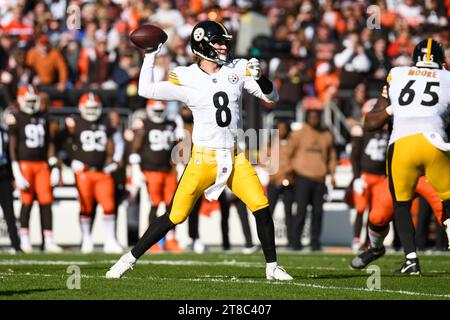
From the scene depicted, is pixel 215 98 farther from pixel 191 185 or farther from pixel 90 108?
pixel 90 108

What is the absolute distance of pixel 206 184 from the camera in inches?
333

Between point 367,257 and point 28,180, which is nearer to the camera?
point 367,257

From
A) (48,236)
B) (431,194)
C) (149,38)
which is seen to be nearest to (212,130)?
(149,38)

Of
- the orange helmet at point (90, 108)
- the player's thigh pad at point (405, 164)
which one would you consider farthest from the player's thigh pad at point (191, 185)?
the orange helmet at point (90, 108)

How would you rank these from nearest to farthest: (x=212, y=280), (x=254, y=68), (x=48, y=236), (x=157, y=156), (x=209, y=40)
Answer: (x=254, y=68), (x=209, y=40), (x=212, y=280), (x=48, y=236), (x=157, y=156)

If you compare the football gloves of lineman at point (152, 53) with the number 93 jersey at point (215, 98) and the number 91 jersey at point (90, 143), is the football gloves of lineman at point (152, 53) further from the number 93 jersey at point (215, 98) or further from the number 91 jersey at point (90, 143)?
the number 91 jersey at point (90, 143)

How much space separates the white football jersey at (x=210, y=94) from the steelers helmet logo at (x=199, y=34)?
23cm

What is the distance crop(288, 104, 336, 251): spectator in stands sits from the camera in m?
14.8

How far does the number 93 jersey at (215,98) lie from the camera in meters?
8.48

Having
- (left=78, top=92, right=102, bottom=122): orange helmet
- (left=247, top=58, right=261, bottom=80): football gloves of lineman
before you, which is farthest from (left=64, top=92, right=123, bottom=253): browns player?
(left=247, top=58, right=261, bottom=80): football gloves of lineman

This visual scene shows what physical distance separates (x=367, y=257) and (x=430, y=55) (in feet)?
6.10

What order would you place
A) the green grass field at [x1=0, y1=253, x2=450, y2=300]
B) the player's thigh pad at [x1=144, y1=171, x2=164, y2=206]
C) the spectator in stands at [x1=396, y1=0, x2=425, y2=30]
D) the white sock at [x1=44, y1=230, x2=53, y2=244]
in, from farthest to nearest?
the spectator in stands at [x1=396, y1=0, x2=425, y2=30], the player's thigh pad at [x1=144, y1=171, x2=164, y2=206], the white sock at [x1=44, y1=230, x2=53, y2=244], the green grass field at [x1=0, y1=253, x2=450, y2=300]

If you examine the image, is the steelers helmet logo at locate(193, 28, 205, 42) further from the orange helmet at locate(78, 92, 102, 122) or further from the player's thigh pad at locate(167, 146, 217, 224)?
the orange helmet at locate(78, 92, 102, 122)
